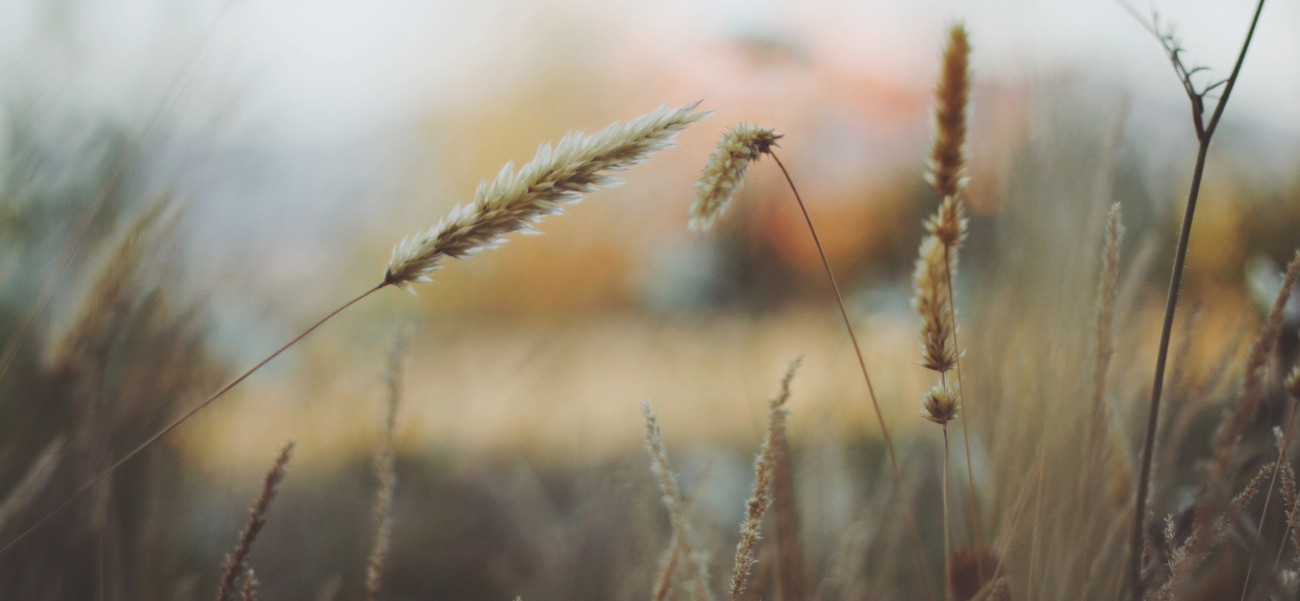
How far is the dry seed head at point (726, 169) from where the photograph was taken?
30 centimetres

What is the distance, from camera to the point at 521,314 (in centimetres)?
173

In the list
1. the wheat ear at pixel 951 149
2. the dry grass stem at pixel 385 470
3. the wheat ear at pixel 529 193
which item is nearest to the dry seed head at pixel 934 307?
the wheat ear at pixel 951 149

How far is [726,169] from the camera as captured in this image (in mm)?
310

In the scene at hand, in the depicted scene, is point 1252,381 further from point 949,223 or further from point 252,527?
point 252,527

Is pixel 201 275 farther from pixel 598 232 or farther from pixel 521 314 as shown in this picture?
pixel 598 232

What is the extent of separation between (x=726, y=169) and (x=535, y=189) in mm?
83

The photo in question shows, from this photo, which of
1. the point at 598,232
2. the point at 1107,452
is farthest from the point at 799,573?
the point at 598,232

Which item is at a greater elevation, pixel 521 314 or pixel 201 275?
pixel 521 314

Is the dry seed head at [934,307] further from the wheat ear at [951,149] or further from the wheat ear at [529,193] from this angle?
the wheat ear at [529,193]

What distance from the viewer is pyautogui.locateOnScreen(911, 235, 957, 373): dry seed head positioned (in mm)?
305

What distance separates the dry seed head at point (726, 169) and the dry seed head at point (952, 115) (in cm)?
7

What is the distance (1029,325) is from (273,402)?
84 centimetres

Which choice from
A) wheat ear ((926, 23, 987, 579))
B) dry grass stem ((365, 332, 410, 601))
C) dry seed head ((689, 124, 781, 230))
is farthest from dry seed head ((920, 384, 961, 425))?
dry grass stem ((365, 332, 410, 601))

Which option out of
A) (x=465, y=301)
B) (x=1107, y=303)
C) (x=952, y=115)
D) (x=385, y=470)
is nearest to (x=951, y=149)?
(x=952, y=115)
